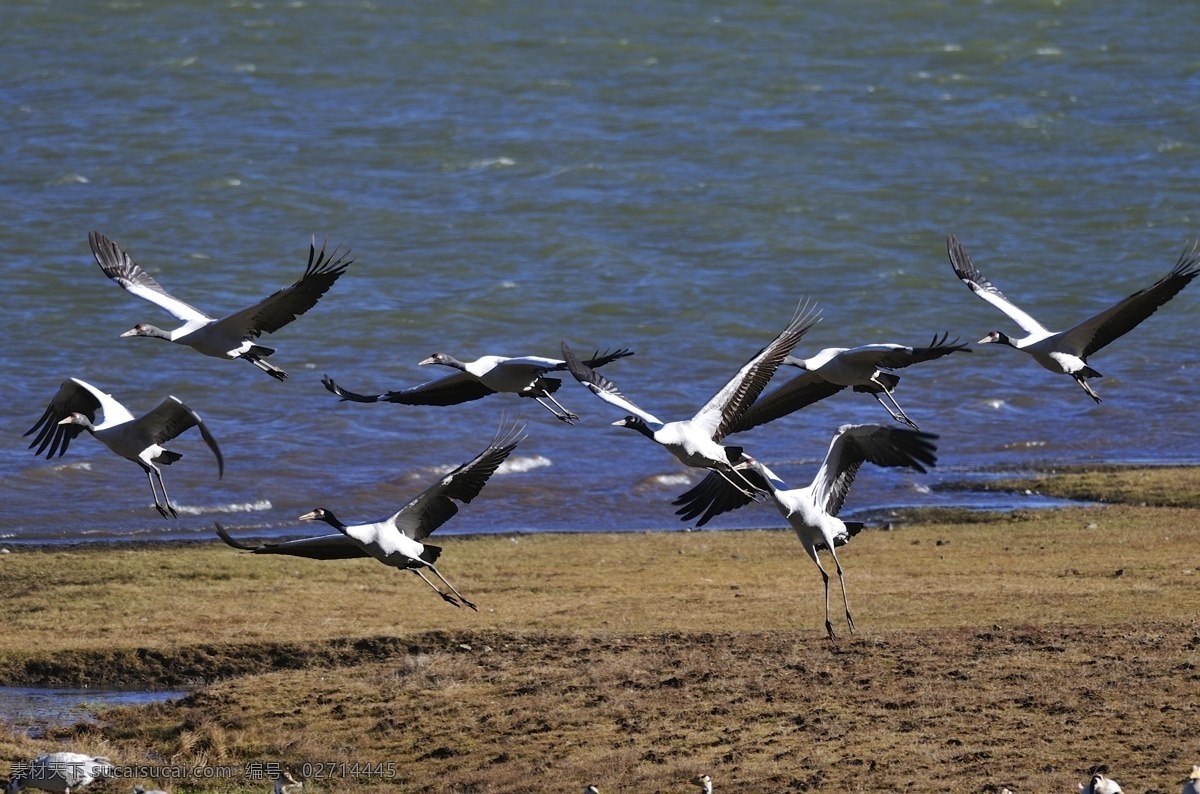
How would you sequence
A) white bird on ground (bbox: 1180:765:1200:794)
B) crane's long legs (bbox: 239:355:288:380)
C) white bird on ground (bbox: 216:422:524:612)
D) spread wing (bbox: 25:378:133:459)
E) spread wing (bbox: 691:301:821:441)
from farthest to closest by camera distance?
spread wing (bbox: 25:378:133:459)
crane's long legs (bbox: 239:355:288:380)
spread wing (bbox: 691:301:821:441)
white bird on ground (bbox: 216:422:524:612)
white bird on ground (bbox: 1180:765:1200:794)

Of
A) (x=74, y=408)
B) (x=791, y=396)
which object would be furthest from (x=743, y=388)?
→ (x=74, y=408)

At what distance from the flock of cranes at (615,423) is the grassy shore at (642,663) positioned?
1146 mm

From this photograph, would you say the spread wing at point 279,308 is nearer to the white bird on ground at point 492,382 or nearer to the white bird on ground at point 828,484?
the white bird on ground at point 492,382

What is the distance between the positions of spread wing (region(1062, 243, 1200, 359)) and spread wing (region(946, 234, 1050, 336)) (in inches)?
14.0

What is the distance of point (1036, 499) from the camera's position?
23.8 m

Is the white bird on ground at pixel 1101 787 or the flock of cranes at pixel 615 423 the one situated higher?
the flock of cranes at pixel 615 423

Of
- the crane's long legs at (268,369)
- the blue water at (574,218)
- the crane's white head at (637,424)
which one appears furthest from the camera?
the blue water at (574,218)

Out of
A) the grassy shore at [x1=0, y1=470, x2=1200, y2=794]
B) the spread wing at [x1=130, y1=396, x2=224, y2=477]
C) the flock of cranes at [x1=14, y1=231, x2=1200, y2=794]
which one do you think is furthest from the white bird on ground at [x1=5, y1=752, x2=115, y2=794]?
the spread wing at [x1=130, y1=396, x2=224, y2=477]

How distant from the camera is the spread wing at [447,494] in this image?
38.8ft

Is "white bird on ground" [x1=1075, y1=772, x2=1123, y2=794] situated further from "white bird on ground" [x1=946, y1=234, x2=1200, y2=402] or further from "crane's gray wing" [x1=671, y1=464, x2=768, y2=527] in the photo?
"white bird on ground" [x1=946, y1=234, x2=1200, y2=402]

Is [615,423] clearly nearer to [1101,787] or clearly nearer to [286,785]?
[286,785]

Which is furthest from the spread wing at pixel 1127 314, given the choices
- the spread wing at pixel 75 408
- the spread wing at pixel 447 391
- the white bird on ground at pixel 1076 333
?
the spread wing at pixel 75 408

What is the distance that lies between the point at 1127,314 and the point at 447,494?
6.17 m

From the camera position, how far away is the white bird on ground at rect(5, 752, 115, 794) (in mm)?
12289
